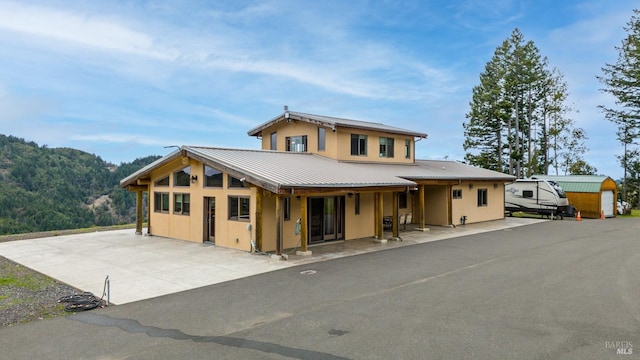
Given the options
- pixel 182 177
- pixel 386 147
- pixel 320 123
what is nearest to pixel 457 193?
pixel 386 147

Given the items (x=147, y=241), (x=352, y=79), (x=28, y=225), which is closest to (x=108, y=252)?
(x=147, y=241)

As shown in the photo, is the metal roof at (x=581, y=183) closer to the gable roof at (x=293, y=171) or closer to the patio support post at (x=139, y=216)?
the gable roof at (x=293, y=171)

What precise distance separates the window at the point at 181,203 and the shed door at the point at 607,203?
83.9ft

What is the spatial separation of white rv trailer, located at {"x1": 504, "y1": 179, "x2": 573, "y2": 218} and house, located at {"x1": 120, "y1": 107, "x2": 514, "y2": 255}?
4183 millimetres

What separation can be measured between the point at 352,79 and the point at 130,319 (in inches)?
996

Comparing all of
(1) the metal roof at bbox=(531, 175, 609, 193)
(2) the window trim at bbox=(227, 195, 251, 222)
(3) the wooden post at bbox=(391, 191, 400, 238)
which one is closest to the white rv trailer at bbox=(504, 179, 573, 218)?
(1) the metal roof at bbox=(531, 175, 609, 193)

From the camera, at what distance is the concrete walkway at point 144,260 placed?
882 cm

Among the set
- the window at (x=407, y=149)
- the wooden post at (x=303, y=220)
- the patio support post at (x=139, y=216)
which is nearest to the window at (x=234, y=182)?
the wooden post at (x=303, y=220)

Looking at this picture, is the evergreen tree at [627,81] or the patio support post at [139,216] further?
the evergreen tree at [627,81]

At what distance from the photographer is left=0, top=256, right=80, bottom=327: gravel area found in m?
6.74

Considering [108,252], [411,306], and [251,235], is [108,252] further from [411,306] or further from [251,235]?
[411,306]

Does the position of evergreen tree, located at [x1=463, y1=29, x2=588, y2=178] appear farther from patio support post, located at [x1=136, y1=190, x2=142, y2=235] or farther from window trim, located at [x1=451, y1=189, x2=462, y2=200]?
patio support post, located at [x1=136, y1=190, x2=142, y2=235]

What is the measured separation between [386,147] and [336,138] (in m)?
3.85

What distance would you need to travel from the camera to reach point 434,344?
5.34 m
